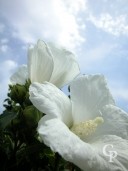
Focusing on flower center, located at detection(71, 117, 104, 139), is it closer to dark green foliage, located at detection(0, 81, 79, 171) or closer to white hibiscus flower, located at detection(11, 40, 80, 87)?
dark green foliage, located at detection(0, 81, 79, 171)

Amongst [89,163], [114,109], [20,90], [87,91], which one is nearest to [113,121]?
[114,109]

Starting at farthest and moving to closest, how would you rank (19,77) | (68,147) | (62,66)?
(19,77) → (62,66) → (68,147)

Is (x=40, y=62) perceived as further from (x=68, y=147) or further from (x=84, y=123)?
(x=68, y=147)

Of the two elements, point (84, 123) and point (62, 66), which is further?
point (62, 66)

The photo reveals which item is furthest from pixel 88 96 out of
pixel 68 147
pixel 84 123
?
pixel 68 147

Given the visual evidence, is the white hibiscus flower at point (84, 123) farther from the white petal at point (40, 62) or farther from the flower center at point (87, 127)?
the white petal at point (40, 62)

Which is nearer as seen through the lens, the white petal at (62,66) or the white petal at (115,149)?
the white petal at (115,149)

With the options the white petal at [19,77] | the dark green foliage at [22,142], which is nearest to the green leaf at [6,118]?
the dark green foliage at [22,142]
